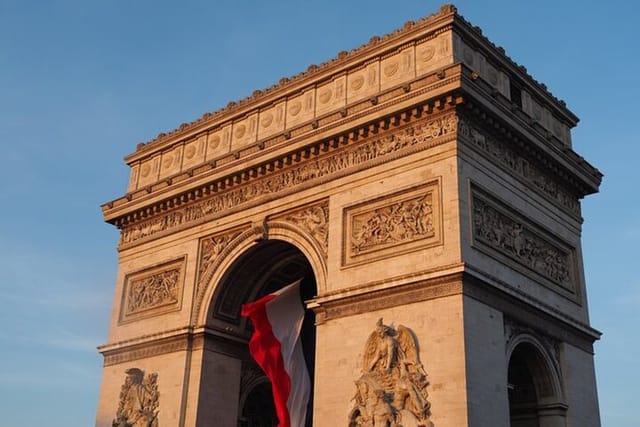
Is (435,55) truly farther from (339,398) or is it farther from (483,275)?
(339,398)

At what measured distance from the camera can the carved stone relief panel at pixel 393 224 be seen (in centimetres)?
1708

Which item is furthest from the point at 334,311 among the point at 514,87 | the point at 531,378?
the point at 514,87

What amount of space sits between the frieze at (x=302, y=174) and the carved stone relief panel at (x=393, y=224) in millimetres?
1075

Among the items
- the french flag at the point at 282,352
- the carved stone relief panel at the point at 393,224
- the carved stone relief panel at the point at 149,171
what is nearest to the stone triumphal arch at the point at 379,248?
the carved stone relief panel at the point at 393,224

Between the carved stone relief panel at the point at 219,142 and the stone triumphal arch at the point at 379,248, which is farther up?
the carved stone relief panel at the point at 219,142

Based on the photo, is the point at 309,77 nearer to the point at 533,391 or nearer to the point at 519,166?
the point at 519,166

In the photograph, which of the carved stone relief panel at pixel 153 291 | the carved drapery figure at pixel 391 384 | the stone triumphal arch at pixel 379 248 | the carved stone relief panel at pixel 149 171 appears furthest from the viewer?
the carved stone relief panel at pixel 149 171

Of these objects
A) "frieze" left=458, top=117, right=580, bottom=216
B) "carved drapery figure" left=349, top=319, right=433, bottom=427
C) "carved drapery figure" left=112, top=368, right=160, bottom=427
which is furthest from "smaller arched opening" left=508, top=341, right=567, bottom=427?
"carved drapery figure" left=112, top=368, right=160, bottom=427

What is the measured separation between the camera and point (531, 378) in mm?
18531

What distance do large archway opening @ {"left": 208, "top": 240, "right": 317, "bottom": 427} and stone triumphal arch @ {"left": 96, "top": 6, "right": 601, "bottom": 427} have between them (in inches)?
2.5

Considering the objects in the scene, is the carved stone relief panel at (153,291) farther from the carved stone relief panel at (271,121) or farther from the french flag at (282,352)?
the carved stone relief panel at (271,121)

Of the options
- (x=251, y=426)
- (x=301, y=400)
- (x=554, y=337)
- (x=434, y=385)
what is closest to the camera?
(x=434, y=385)

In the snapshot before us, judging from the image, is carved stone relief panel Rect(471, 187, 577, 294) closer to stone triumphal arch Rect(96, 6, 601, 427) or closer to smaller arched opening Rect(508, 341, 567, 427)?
stone triumphal arch Rect(96, 6, 601, 427)

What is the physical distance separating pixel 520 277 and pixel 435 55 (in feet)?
17.9
